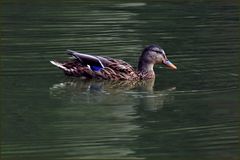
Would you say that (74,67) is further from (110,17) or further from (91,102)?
(110,17)

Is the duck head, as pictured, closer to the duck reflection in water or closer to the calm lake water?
the calm lake water

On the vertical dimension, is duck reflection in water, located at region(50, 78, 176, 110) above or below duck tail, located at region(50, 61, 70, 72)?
below

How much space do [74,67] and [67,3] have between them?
26.1 feet

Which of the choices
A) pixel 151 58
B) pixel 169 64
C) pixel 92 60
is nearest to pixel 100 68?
pixel 92 60

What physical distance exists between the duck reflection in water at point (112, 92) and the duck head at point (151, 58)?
1.42 ft

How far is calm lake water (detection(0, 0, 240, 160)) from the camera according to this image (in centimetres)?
916

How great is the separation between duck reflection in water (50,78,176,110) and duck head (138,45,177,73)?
17.0 inches

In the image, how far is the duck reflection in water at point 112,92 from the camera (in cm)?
1105

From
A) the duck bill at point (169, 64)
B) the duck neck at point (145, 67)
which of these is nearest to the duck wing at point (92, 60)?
the duck neck at point (145, 67)

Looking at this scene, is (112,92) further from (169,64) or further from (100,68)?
(169,64)

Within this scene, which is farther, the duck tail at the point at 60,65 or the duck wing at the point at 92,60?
the duck wing at the point at 92,60

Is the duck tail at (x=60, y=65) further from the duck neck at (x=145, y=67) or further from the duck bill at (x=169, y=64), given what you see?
the duck bill at (x=169, y=64)

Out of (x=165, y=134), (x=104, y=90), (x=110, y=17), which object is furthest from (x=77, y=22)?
(x=165, y=134)

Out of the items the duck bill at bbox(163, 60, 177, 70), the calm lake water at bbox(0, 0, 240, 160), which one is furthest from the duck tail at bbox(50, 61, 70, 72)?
the duck bill at bbox(163, 60, 177, 70)
